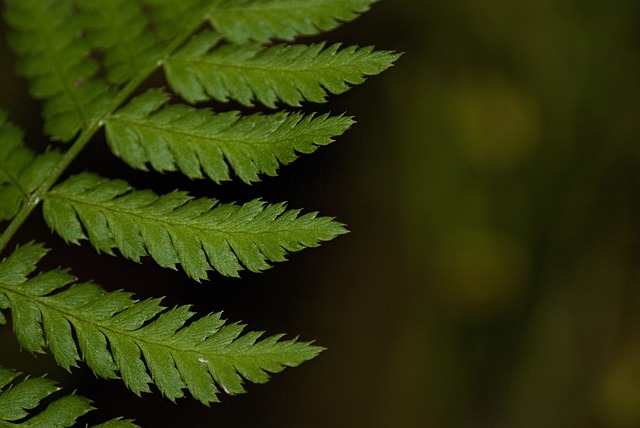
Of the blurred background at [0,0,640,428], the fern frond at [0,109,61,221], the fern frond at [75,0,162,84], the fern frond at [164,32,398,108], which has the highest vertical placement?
the fern frond at [75,0,162,84]

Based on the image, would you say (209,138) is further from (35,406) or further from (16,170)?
(35,406)

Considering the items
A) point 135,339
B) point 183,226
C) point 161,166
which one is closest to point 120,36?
point 161,166

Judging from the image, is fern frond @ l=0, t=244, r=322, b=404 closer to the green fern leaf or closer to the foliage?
the foliage

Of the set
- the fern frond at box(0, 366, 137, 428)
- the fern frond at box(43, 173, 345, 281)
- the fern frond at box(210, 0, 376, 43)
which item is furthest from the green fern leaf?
the fern frond at box(0, 366, 137, 428)

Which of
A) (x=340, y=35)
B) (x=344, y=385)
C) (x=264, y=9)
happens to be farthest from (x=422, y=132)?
(x=264, y=9)

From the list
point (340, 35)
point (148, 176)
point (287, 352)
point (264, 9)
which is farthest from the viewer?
point (340, 35)

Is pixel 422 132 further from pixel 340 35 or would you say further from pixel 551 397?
pixel 551 397

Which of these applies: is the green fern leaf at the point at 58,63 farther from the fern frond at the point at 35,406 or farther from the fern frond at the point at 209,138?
the fern frond at the point at 35,406
